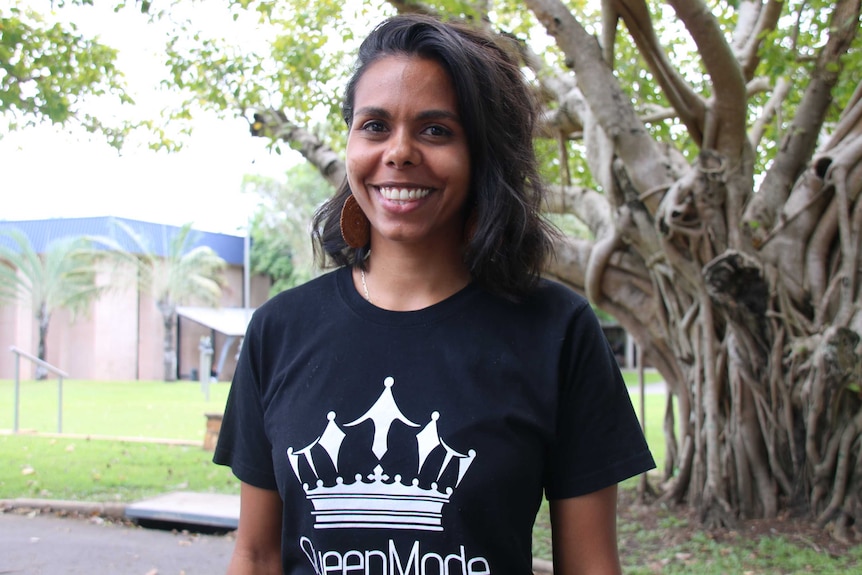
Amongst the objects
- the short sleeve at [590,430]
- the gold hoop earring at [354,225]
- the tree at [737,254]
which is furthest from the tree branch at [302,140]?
the short sleeve at [590,430]

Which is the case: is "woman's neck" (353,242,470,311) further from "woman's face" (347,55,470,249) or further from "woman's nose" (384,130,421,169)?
"woman's nose" (384,130,421,169)

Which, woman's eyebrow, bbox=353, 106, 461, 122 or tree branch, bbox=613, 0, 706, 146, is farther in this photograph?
tree branch, bbox=613, 0, 706, 146

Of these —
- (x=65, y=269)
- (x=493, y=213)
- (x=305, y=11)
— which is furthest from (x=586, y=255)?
(x=65, y=269)

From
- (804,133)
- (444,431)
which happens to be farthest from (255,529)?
(804,133)

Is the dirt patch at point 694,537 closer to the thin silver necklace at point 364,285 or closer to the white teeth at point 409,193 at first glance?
the thin silver necklace at point 364,285

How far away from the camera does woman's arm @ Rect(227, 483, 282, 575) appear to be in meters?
1.47

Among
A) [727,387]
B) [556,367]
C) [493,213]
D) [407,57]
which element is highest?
[407,57]

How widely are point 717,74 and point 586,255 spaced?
1712 mm

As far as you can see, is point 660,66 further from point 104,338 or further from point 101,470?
point 104,338

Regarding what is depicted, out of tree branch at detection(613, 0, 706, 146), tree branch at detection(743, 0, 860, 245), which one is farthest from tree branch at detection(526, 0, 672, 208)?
tree branch at detection(743, 0, 860, 245)

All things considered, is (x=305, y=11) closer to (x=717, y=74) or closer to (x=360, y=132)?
(x=717, y=74)

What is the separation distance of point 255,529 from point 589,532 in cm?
59

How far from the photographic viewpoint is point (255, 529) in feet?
4.84

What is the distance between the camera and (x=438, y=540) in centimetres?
124
